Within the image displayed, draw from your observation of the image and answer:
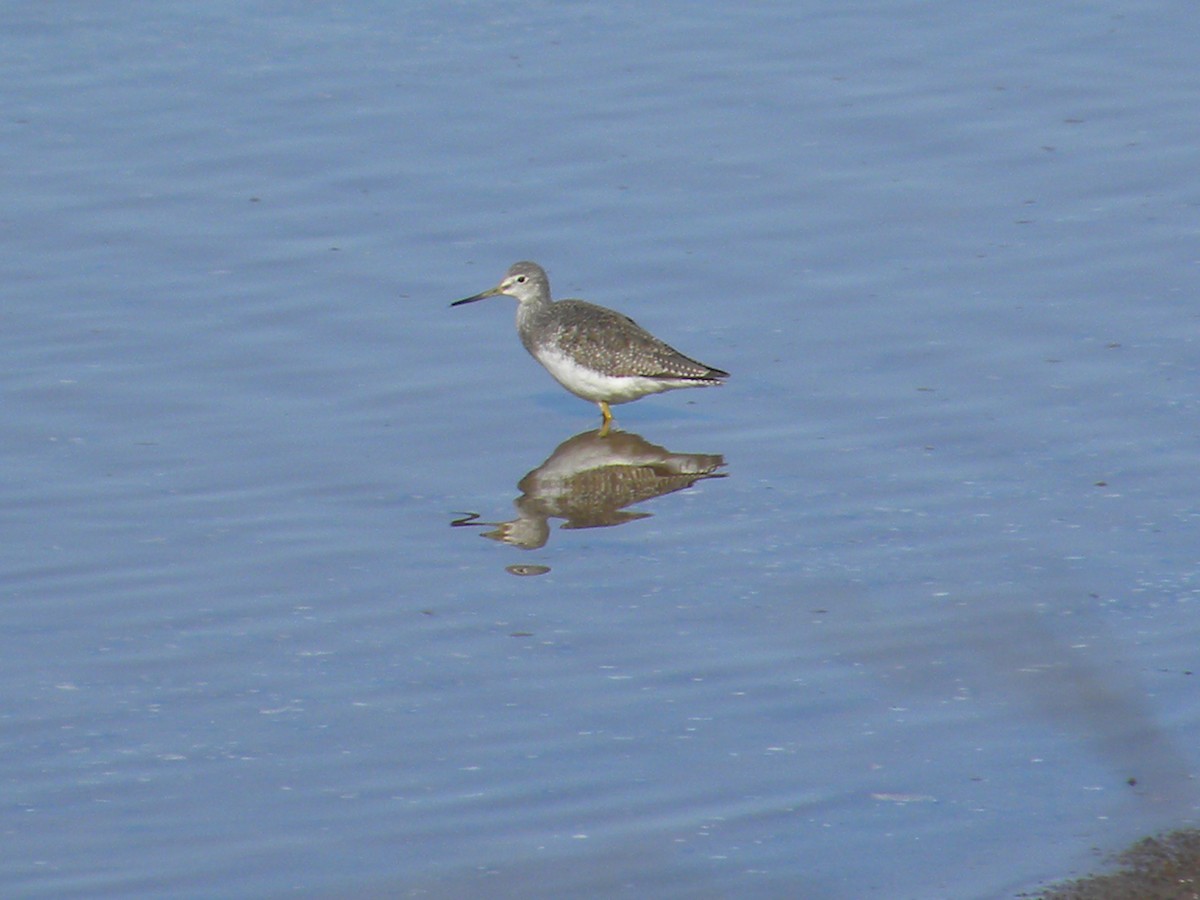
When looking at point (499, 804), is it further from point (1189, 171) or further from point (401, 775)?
point (1189, 171)

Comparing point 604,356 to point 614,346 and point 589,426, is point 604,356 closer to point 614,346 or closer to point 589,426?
point 614,346

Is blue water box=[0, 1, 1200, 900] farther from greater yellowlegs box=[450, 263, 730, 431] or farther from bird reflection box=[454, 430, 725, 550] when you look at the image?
greater yellowlegs box=[450, 263, 730, 431]

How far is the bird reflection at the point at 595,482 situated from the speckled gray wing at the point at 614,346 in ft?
1.43

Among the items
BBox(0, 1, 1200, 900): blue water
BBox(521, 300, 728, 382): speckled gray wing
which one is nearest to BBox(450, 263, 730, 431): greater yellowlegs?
BBox(521, 300, 728, 382): speckled gray wing

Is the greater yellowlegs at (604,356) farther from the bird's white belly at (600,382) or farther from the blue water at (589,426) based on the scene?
the blue water at (589,426)

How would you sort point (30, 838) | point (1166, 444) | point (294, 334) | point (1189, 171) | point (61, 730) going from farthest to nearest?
point (1189, 171), point (294, 334), point (1166, 444), point (61, 730), point (30, 838)

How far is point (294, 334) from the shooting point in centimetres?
1273

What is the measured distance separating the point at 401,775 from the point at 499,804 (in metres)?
0.47

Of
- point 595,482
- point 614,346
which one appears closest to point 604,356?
point 614,346

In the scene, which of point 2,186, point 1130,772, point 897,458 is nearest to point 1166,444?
point 897,458

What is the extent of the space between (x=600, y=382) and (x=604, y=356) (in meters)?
0.18

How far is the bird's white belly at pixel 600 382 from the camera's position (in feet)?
39.2

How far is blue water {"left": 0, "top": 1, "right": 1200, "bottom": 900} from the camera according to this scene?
24.7 feet

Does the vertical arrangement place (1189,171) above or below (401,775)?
above
